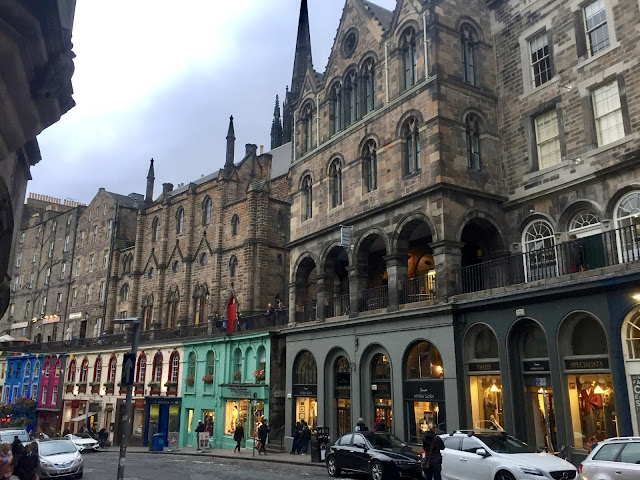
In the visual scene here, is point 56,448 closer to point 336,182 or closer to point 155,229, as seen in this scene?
point 336,182

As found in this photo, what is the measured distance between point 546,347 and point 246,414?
65.1 feet

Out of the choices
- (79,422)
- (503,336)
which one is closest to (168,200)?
(79,422)

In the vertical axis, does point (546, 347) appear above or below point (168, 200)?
below

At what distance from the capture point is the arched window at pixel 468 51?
25.2 meters

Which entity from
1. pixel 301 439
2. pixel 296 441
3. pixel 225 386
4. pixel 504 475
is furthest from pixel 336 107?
pixel 504 475

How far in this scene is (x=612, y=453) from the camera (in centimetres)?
1109

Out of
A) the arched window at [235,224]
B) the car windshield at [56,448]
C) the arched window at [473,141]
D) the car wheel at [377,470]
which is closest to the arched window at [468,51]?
the arched window at [473,141]

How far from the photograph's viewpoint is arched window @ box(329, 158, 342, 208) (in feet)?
96.7

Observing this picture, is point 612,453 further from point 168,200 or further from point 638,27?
point 168,200

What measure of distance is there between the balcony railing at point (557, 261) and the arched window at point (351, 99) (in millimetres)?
10252

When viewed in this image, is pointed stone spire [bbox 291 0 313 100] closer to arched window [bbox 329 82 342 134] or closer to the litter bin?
arched window [bbox 329 82 342 134]

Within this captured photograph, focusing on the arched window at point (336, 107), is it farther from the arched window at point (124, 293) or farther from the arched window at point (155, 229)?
the arched window at point (124, 293)

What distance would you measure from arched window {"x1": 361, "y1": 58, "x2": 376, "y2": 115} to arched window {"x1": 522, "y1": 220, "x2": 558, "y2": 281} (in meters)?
9.72

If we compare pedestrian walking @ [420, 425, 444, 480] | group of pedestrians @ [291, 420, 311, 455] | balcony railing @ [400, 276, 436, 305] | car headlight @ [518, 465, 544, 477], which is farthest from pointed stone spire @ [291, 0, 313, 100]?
car headlight @ [518, 465, 544, 477]
